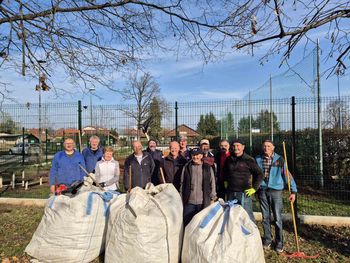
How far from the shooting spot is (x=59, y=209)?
173 inches

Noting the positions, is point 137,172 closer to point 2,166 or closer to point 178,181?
point 178,181

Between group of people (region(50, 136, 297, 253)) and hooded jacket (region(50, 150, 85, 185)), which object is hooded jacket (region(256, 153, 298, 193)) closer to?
Answer: group of people (region(50, 136, 297, 253))

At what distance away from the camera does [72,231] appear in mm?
4273

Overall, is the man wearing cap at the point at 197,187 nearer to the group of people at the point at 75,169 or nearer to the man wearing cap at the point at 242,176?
the man wearing cap at the point at 242,176

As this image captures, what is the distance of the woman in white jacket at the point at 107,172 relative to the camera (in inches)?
208

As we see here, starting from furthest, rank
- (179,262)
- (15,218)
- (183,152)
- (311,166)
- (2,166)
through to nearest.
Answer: (2,166)
(311,166)
(15,218)
(183,152)
(179,262)

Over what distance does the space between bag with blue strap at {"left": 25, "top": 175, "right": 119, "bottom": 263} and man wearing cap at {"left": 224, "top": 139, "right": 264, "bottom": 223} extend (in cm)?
160

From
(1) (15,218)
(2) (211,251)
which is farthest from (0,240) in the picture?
(2) (211,251)

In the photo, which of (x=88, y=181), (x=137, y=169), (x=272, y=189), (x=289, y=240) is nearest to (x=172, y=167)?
(x=137, y=169)

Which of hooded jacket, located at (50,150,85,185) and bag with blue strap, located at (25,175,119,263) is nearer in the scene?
bag with blue strap, located at (25,175,119,263)

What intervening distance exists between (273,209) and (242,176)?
60 cm

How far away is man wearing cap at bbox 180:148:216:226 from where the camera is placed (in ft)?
15.1

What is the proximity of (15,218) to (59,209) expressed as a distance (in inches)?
99.4

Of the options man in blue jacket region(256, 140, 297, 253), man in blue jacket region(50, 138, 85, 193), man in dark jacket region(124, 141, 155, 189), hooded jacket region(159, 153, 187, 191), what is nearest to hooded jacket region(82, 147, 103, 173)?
man in blue jacket region(50, 138, 85, 193)
